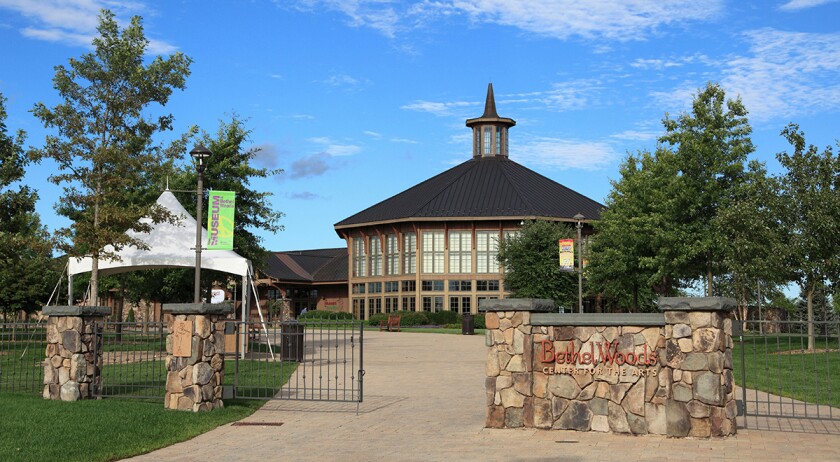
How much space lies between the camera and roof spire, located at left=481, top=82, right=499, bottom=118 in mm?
81938

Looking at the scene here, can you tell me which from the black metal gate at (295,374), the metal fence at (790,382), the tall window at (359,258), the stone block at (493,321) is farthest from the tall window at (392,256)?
the stone block at (493,321)

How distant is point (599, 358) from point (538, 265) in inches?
1756

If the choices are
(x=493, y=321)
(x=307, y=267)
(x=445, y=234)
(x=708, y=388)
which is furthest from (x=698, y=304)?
(x=307, y=267)

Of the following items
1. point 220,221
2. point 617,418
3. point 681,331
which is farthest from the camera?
point 220,221

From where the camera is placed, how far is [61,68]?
2689 centimetres

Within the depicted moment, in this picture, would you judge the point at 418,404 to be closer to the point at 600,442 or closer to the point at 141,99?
the point at 600,442

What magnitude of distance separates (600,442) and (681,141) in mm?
27703

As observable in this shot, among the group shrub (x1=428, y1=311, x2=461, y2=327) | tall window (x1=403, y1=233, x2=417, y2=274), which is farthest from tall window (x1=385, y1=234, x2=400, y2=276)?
shrub (x1=428, y1=311, x2=461, y2=327)

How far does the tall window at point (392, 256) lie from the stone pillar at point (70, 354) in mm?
54872

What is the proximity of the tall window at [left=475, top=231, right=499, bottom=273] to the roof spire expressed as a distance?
58.5 ft

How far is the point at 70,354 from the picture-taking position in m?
15.2

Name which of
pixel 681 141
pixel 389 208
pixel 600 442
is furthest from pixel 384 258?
pixel 600 442

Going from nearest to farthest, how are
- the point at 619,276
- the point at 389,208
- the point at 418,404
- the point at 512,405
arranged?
the point at 512,405
the point at 418,404
the point at 619,276
the point at 389,208

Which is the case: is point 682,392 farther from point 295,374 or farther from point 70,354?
point 295,374
